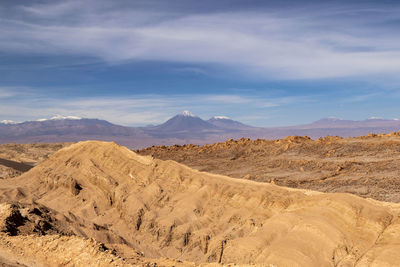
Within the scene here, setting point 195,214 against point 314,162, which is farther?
point 314,162

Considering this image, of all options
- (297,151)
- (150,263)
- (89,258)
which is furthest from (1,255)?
(297,151)

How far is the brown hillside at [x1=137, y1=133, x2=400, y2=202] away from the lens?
1841cm

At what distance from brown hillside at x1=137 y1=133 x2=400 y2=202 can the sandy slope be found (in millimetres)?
8113

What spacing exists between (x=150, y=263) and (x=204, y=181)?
5.50 metres

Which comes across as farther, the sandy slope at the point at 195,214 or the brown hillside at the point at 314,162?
the brown hillside at the point at 314,162

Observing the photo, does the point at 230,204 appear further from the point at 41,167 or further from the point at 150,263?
the point at 41,167

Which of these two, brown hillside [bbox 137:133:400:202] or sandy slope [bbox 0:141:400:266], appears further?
brown hillside [bbox 137:133:400:202]

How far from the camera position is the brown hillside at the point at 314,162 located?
18.4m

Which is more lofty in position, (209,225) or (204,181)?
(204,181)

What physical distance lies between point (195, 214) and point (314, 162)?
1493 centimetres

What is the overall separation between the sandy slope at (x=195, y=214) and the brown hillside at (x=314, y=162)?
811 cm

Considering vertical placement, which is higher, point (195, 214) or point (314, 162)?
point (314, 162)

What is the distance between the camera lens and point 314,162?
2380 centimetres

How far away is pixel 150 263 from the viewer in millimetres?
6598
